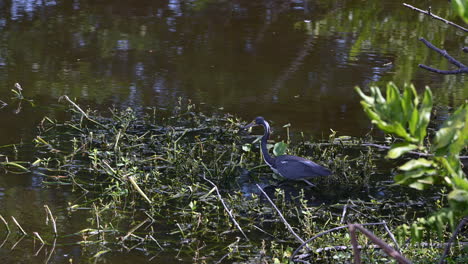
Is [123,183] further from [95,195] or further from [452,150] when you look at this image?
[452,150]

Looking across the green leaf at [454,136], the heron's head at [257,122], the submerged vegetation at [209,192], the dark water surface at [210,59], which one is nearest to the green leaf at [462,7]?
the green leaf at [454,136]

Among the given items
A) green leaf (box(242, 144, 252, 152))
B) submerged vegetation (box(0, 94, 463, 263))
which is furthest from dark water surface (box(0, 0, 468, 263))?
green leaf (box(242, 144, 252, 152))

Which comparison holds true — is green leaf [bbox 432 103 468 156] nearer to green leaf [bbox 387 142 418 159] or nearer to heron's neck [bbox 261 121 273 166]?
green leaf [bbox 387 142 418 159]

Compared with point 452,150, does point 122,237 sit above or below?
below

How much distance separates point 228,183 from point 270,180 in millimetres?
435

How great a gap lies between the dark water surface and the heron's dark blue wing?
4.20 ft

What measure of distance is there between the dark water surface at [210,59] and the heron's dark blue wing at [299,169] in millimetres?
1281

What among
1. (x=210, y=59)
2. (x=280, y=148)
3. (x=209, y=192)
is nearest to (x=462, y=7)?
(x=209, y=192)

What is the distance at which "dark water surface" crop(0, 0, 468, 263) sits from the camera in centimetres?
733

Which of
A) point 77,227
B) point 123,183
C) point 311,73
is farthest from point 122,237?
point 311,73

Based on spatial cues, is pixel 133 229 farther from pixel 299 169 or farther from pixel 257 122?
pixel 257 122

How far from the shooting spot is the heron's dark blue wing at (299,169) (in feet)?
18.8

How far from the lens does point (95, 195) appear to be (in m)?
5.59

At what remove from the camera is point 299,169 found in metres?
5.79
